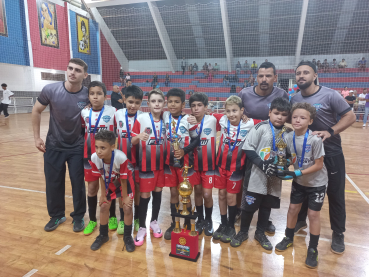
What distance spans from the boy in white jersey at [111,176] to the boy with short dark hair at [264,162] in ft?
3.79

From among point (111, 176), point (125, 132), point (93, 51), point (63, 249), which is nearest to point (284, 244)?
point (111, 176)

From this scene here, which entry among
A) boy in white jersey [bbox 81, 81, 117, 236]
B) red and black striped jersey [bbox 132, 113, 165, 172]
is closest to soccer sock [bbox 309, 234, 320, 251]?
red and black striped jersey [bbox 132, 113, 165, 172]

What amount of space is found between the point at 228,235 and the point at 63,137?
7.18 ft

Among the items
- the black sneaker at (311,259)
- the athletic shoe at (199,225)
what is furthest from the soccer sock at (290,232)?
the athletic shoe at (199,225)

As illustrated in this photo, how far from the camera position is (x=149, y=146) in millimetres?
2674

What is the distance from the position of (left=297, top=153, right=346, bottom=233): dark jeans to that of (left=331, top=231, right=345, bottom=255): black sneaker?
62mm

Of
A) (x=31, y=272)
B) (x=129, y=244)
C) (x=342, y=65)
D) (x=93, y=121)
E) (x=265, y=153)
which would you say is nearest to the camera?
(x=31, y=272)

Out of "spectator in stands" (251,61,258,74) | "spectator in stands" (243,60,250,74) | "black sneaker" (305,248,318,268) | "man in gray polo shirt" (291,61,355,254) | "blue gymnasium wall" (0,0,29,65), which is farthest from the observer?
"spectator in stands" (243,60,250,74)

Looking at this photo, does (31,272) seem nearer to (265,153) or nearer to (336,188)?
(265,153)

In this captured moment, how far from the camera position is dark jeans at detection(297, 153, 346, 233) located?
8.18 ft

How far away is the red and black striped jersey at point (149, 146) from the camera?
2.65m

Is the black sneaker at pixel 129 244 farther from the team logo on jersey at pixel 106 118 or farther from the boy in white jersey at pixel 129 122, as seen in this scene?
the team logo on jersey at pixel 106 118

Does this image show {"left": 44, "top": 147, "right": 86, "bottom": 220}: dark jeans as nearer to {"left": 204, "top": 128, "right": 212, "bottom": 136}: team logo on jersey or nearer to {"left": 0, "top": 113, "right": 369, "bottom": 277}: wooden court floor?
{"left": 0, "top": 113, "right": 369, "bottom": 277}: wooden court floor

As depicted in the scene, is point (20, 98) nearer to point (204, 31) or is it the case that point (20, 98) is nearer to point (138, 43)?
point (138, 43)
